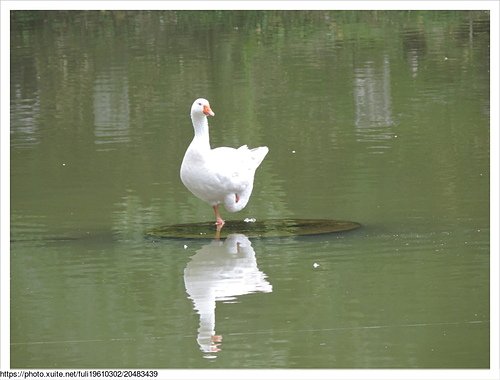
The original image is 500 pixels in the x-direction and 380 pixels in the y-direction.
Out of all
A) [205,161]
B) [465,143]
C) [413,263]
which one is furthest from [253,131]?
[413,263]

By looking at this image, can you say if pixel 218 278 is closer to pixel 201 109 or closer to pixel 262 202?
pixel 201 109

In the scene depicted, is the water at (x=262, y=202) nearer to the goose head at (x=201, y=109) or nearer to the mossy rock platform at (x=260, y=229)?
the mossy rock platform at (x=260, y=229)

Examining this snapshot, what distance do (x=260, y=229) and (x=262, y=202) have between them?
141 centimetres

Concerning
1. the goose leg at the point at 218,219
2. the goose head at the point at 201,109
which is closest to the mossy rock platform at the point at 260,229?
the goose leg at the point at 218,219

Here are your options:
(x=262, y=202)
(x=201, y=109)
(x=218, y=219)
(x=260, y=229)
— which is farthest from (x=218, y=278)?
(x=262, y=202)

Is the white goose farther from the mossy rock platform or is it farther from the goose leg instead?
the mossy rock platform

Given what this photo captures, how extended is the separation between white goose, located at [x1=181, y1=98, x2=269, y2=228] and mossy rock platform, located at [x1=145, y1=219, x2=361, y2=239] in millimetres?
199

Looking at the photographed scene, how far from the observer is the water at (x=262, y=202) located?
423 inches

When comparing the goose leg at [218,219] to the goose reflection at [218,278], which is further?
the goose leg at [218,219]

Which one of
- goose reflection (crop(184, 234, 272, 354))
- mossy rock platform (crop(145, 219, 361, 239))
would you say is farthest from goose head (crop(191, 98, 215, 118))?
goose reflection (crop(184, 234, 272, 354))

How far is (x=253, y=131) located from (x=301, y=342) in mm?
10599

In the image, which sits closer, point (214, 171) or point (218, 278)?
point (218, 278)

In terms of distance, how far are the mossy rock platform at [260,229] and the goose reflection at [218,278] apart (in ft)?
0.85

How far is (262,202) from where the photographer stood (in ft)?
52.0
